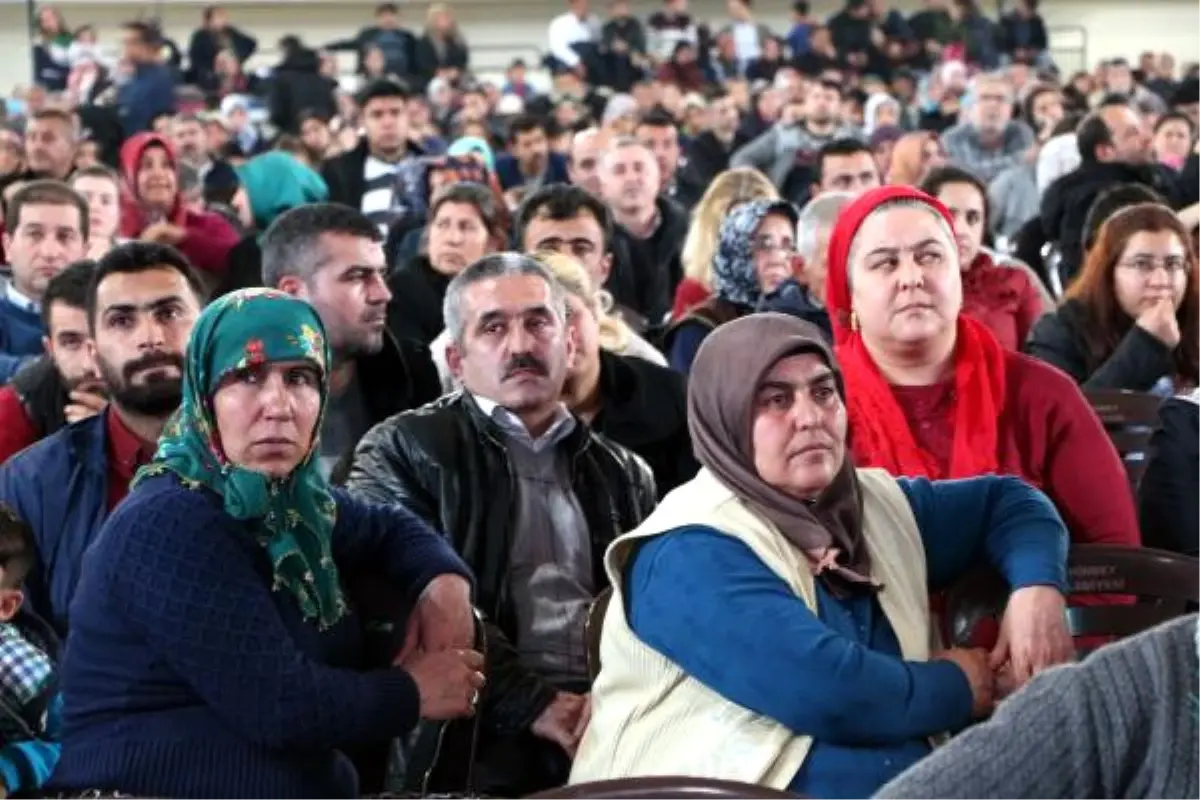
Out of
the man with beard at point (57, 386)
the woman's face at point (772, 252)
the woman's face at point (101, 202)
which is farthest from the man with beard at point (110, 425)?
the woman's face at point (101, 202)

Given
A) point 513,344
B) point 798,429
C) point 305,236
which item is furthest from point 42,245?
point 798,429

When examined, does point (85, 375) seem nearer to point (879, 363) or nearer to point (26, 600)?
point (26, 600)

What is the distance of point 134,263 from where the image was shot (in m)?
3.57

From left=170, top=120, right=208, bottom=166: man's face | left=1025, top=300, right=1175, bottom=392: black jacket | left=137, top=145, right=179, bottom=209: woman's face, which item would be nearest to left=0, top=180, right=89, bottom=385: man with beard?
left=137, top=145, right=179, bottom=209: woman's face

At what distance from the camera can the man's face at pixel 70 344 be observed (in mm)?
3822

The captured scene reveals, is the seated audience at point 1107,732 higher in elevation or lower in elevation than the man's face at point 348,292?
higher

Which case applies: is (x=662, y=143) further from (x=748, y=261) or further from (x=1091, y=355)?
(x=1091, y=355)

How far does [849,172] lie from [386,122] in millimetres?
2318

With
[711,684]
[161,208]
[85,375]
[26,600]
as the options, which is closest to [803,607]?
[711,684]

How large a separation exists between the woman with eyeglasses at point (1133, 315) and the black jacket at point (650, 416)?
1.09 m

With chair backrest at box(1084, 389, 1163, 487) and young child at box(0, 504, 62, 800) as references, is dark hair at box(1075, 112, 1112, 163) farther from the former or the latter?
young child at box(0, 504, 62, 800)

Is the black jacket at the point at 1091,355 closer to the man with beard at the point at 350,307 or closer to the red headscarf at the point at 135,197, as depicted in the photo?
the man with beard at the point at 350,307

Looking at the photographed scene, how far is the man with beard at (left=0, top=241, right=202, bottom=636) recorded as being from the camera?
3195mm

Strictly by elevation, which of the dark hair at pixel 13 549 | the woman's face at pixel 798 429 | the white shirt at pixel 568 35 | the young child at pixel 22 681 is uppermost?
the white shirt at pixel 568 35
